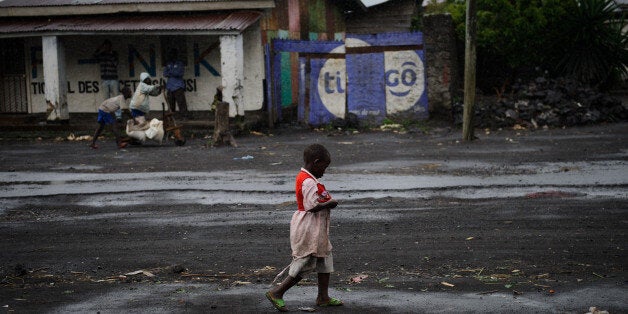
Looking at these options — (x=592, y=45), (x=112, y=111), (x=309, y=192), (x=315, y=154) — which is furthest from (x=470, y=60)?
(x=309, y=192)

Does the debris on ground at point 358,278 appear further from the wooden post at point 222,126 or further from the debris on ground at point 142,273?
the wooden post at point 222,126

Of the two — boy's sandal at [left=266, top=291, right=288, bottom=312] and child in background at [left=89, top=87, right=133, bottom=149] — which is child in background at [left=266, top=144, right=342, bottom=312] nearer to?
boy's sandal at [left=266, top=291, right=288, bottom=312]

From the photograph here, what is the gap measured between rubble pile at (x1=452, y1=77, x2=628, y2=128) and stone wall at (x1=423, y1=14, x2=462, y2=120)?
389 millimetres

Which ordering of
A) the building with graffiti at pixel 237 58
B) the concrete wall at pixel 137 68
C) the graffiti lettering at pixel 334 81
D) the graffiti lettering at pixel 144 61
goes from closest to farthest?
the building with graffiti at pixel 237 58
the concrete wall at pixel 137 68
the graffiti lettering at pixel 334 81
the graffiti lettering at pixel 144 61

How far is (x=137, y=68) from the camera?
75.2 ft

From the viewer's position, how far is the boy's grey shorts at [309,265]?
5.54 meters

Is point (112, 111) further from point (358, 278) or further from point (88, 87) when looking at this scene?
point (358, 278)

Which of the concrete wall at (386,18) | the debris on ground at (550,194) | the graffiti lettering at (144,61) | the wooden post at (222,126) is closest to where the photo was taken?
the debris on ground at (550,194)

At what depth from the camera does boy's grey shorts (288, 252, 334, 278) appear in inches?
218

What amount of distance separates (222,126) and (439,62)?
6.82 meters

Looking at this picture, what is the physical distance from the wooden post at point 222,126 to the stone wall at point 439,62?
6.41m

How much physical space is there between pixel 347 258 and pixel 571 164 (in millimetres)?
7193

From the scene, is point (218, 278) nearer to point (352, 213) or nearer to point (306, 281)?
point (306, 281)

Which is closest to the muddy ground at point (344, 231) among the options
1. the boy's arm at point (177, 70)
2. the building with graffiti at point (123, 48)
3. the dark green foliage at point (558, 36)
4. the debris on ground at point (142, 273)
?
the debris on ground at point (142, 273)
